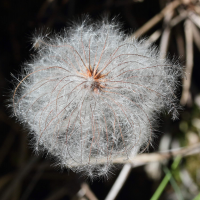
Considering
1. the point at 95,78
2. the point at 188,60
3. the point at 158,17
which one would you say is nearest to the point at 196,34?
the point at 188,60

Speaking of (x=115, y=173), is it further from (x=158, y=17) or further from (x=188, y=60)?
(x=158, y=17)

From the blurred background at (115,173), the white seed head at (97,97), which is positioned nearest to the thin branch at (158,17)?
the blurred background at (115,173)

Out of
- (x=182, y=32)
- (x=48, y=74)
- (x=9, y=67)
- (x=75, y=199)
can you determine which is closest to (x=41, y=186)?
(x=75, y=199)

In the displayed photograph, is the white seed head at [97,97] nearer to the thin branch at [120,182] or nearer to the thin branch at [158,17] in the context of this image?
the thin branch at [120,182]

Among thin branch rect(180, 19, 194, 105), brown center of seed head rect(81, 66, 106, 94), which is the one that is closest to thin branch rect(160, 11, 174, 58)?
thin branch rect(180, 19, 194, 105)

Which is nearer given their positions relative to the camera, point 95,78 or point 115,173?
point 95,78

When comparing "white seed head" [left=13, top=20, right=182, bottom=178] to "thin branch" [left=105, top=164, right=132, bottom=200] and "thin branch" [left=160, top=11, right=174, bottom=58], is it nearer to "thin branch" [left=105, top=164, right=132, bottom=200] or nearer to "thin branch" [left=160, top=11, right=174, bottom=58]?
"thin branch" [left=105, top=164, right=132, bottom=200]
